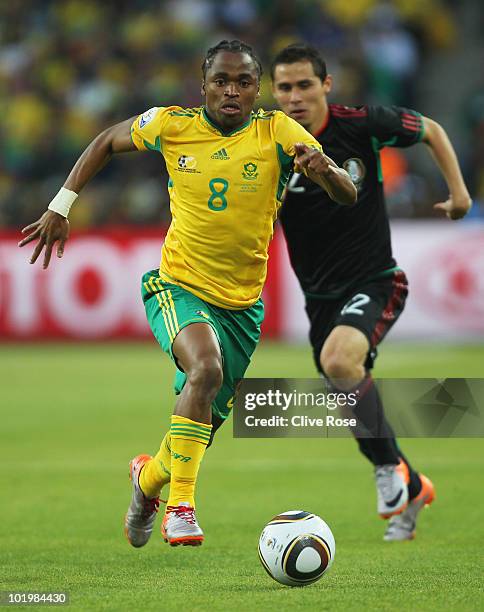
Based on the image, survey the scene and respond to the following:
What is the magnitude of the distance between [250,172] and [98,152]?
2.39 ft

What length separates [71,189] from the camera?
18.8ft

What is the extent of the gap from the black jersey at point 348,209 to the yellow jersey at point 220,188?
1.10 meters

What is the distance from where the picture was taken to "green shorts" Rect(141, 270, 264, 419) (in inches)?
219

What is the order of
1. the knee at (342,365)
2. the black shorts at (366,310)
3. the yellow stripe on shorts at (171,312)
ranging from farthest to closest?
the black shorts at (366,310)
the knee at (342,365)
the yellow stripe on shorts at (171,312)

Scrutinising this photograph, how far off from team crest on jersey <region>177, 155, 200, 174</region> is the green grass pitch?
5.88 ft

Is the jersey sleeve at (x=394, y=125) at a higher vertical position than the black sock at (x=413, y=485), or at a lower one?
higher

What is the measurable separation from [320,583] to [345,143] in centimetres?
269

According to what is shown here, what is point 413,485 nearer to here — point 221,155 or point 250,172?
point 250,172

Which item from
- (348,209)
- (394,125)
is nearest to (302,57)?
(394,125)

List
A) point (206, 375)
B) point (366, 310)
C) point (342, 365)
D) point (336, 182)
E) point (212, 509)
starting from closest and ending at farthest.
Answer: point (206, 375)
point (336, 182)
point (342, 365)
point (366, 310)
point (212, 509)

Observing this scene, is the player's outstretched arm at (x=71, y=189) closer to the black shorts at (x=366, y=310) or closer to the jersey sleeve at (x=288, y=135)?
the jersey sleeve at (x=288, y=135)

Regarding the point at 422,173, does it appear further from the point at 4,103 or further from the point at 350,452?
the point at 350,452

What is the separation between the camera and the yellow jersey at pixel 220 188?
5.63 m

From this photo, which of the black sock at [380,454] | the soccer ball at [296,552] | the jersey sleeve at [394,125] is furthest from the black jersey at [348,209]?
the soccer ball at [296,552]
